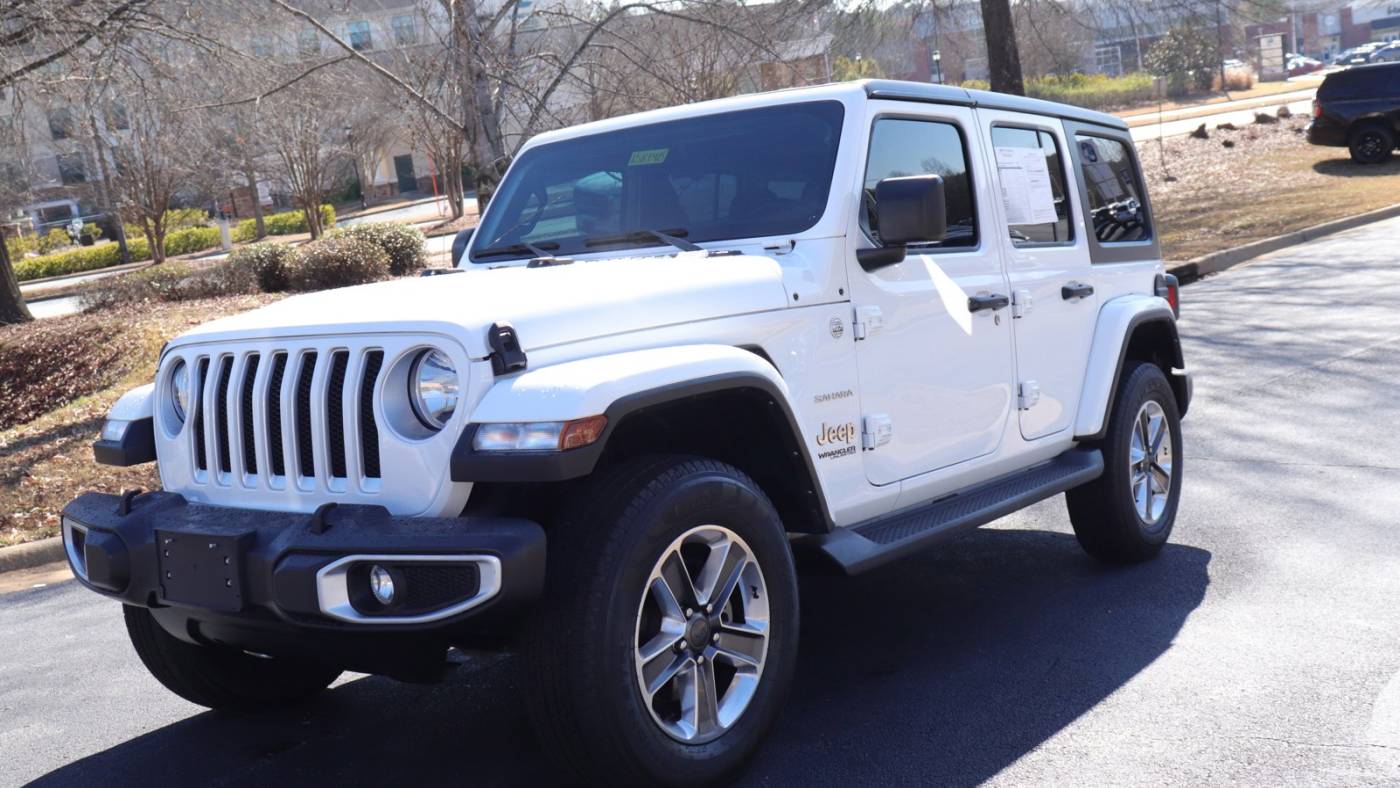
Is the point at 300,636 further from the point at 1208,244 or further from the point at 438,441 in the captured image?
the point at 1208,244

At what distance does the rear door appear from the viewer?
5.36m

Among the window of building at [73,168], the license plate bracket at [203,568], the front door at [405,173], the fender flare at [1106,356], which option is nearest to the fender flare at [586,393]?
the license plate bracket at [203,568]

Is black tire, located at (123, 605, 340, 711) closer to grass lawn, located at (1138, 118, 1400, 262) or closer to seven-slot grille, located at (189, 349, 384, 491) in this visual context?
seven-slot grille, located at (189, 349, 384, 491)

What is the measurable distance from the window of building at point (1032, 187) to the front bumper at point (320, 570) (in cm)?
292

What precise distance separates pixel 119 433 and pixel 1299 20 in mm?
119526

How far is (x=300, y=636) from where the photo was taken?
354cm

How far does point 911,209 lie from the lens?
4.32 meters

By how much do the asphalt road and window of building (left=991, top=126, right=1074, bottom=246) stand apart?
4.92 feet

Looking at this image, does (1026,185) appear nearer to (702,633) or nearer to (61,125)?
(702,633)

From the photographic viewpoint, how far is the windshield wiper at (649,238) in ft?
15.2

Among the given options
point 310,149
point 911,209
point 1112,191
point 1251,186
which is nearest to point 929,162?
point 911,209

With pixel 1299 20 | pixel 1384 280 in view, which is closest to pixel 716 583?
pixel 1384 280

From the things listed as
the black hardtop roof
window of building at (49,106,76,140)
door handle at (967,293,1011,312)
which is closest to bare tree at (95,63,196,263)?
window of building at (49,106,76,140)

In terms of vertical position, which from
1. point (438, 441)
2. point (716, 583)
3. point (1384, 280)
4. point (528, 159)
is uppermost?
point (528, 159)
